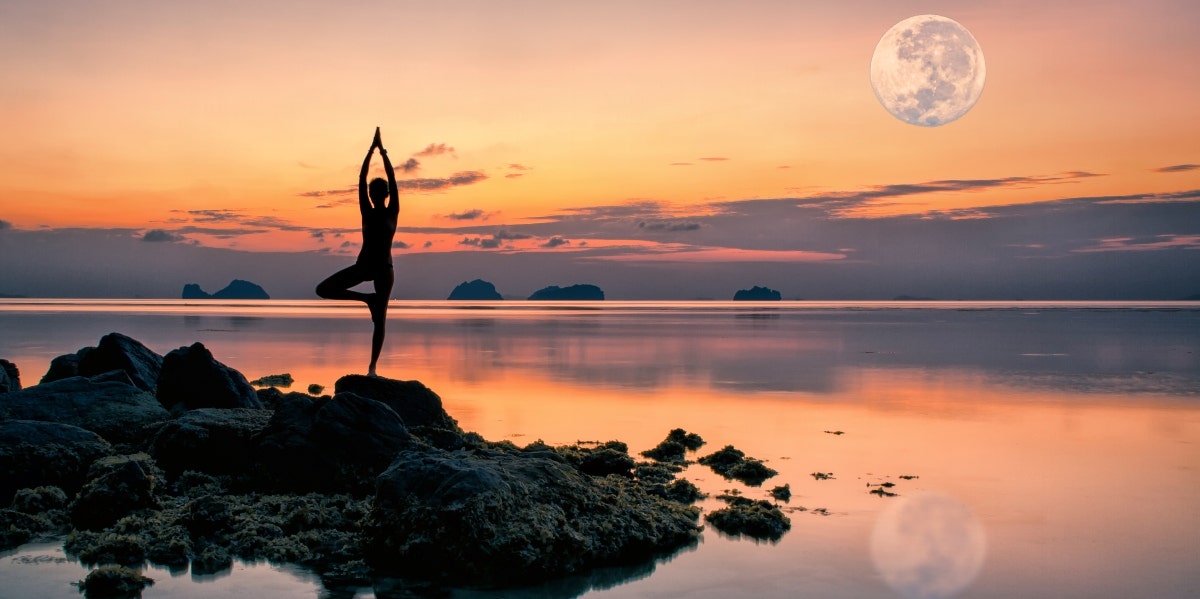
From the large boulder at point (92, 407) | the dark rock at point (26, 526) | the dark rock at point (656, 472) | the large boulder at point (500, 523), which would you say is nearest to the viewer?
the large boulder at point (500, 523)

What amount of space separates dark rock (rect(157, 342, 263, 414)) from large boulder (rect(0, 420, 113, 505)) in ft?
13.4

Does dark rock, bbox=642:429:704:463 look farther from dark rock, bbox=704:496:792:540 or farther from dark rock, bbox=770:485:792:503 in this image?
dark rock, bbox=704:496:792:540

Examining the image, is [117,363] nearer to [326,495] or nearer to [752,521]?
[326,495]

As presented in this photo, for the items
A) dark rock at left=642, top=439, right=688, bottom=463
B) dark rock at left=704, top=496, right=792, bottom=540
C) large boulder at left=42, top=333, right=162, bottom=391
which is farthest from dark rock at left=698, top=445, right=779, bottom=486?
large boulder at left=42, top=333, right=162, bottom=391

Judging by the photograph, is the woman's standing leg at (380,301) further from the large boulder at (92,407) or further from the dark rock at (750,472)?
the dark rock at (750,472)

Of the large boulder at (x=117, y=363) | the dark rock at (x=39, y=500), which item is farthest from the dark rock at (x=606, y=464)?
the large boulder at (x=117, y=363)

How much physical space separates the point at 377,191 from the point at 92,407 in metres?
5.11

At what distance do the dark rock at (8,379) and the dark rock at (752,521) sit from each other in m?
13.1

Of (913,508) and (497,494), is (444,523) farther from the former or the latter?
(913,508)

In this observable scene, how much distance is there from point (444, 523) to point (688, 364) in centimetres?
2251

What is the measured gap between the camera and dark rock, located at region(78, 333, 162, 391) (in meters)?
18.4

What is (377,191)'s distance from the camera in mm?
13859

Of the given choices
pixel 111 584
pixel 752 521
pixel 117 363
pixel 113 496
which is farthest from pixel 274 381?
pixel 752 521

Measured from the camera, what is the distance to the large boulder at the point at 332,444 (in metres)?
11.2
